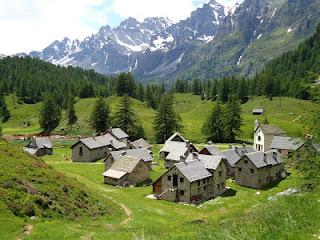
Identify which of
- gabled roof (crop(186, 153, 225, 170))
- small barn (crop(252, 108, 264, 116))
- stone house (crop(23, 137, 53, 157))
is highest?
small barn (crop(252, 108, 264, 116))

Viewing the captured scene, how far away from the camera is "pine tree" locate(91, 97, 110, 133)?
429 feet

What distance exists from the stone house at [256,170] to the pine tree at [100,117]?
63838 millimetres

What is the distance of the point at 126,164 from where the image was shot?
78750 mm

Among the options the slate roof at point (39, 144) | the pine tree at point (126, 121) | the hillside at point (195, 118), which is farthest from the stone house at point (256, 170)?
the slate roof at point (39, 144)

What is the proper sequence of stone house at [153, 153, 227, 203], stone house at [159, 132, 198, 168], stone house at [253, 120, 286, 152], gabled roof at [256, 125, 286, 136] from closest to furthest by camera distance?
stone house at [153, 153, 227, 203], stone house at [159, 132, 198, 168], stone house at [253, 120, 286, 152], gabled roof at [256, 125, 286, 136]

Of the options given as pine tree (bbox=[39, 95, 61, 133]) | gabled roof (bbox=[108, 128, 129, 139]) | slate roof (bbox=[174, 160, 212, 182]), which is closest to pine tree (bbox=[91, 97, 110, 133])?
gabled roof (bbox=[108, 128, 129, 139])

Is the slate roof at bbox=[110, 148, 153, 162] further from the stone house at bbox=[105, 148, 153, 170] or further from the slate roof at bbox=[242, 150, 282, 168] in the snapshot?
the slate roof at bbox=[242, 150, 282, 168]

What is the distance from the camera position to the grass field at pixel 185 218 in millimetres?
11896

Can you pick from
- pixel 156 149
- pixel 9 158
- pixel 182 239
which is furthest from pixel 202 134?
pixel 182 239

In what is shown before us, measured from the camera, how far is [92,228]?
3622 centimetres

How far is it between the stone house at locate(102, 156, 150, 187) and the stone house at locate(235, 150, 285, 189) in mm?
19119

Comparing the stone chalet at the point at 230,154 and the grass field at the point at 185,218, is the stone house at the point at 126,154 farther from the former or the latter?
the stone chalet at the point at 230,154

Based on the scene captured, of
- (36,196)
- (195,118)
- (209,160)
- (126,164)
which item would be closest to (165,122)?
(126,164)

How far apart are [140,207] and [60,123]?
11178cm
